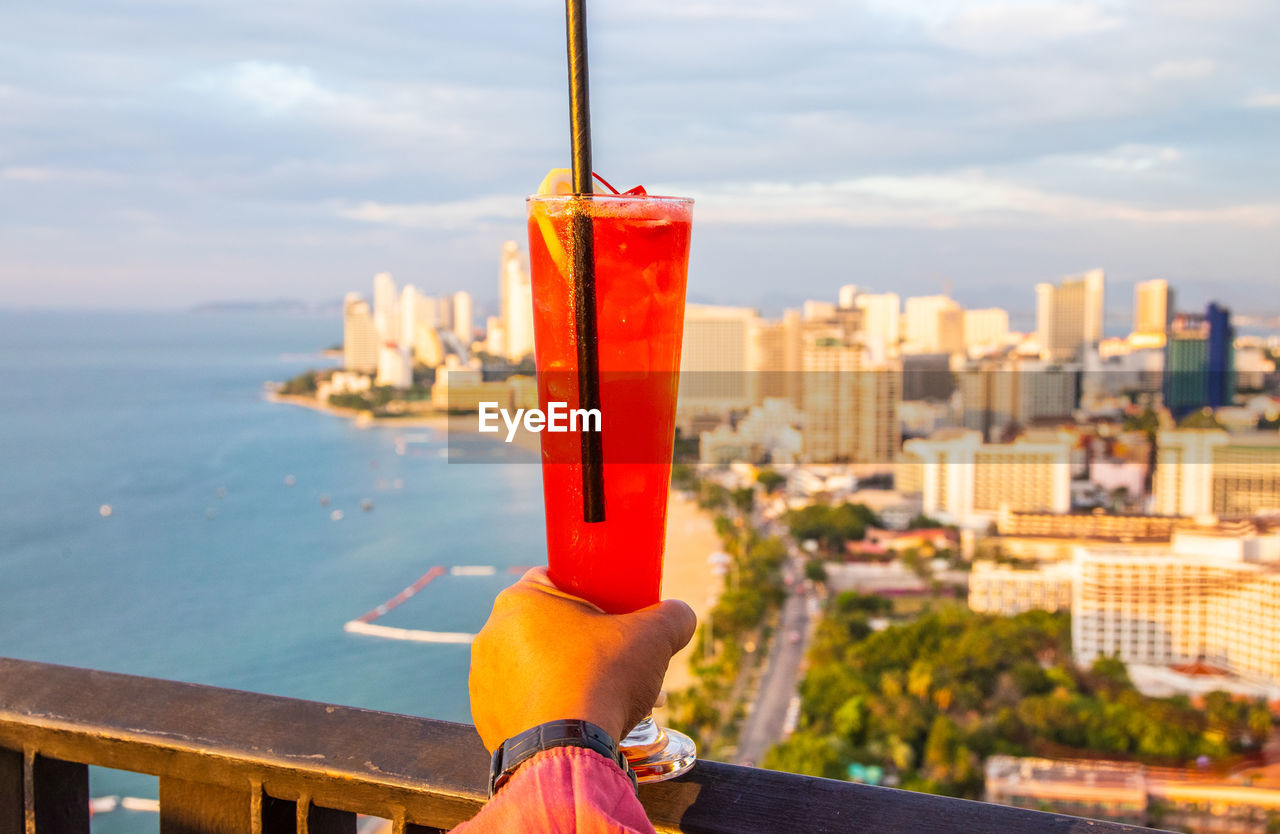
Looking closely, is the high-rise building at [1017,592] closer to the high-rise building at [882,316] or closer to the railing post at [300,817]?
the high-rise building at [882,316]

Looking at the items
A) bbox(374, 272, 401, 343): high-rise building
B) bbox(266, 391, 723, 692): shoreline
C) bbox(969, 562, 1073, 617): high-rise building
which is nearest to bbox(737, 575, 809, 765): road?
bbox(266, 391, 723, 692): shoreline

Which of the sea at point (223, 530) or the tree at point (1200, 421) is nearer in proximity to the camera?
the sea at point (223, 530)

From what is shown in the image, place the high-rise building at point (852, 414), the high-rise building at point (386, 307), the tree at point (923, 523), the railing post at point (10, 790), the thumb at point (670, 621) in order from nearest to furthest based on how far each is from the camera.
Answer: the thumb at point (670, 621) < the railing post at point (10, 790) < the tree at point (923, 523) < the high-rise building at point (852, 414) < the high-rise building at point (386, 307)

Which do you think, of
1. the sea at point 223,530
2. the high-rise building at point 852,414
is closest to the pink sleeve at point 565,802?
the sea at point 223,530

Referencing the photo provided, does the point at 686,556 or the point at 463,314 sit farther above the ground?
the point at 463,314

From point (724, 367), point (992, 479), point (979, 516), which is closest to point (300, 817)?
point (979, 516)

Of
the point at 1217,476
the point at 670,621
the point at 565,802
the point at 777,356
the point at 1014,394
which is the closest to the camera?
the point at 565,802

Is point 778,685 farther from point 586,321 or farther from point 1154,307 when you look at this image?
point 1154,307
